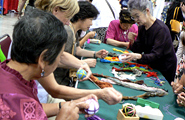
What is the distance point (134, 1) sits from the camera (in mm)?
2596

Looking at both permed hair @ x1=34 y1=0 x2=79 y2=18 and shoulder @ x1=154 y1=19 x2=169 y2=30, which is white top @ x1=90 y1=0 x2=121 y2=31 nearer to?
shoulder @ x1=154 y1=19 x2=169 y2=30

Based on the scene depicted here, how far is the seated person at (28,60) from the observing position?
86 cm

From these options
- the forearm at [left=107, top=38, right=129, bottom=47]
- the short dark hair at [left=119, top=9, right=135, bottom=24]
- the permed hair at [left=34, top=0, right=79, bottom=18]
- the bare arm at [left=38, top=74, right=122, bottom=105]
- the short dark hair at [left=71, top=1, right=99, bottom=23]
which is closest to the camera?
the bare arm at [left=38, top=74, right=122, bottom=105]


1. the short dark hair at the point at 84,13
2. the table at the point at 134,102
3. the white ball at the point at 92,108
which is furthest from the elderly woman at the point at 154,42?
the white ball at the point at 92,108

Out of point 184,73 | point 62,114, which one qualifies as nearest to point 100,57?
point 184,73

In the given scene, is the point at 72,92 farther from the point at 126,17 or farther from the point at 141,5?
the point at 126,17

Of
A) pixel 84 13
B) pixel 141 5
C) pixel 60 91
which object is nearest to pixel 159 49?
pixel 141 5

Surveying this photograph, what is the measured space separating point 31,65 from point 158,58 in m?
2.05

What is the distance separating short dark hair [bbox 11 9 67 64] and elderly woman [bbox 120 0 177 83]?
66.1 inches

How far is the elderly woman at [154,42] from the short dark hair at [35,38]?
168 centimetres

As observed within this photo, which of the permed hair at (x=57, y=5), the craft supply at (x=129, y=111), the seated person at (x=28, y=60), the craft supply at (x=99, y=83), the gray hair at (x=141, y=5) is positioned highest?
the gray hair at (x=141, y=5)

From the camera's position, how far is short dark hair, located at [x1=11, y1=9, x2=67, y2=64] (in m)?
0.93

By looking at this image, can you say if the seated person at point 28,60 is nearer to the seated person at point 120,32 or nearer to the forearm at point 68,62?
the forearm at point 68,62

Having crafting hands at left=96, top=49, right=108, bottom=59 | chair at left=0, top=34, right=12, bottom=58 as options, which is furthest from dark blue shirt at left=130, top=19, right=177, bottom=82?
chair at left=0, top=34, right=12, bottom=58
